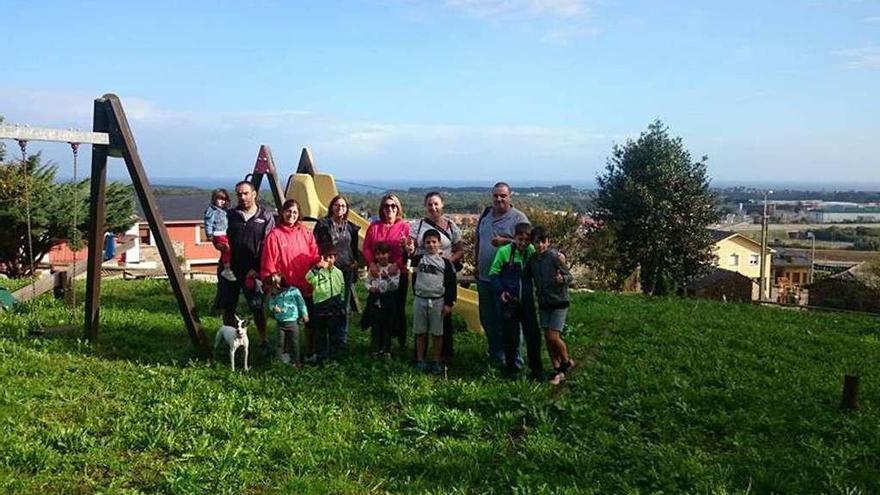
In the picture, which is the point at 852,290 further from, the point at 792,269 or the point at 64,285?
the point at 64,285

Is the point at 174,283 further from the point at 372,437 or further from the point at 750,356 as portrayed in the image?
the point at 750,356

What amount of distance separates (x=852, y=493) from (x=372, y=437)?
3317 millimetres

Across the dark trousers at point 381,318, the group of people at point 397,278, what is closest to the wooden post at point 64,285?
the group of people at point 397,278

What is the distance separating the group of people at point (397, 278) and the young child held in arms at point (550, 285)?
1 cm

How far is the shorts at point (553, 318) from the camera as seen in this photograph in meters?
7.01

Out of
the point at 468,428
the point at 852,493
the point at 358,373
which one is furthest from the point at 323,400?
the point at 852,493

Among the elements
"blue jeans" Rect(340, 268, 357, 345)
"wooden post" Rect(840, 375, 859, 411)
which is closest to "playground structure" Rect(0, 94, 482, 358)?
"blue jeans" Rect(340, 268, 357, 345)

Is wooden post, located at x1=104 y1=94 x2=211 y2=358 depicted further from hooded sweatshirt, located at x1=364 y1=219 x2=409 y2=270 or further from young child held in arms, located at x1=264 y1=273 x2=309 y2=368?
hooded sweatshirt, located at x1=364 y1=219 x2=409 y2=270

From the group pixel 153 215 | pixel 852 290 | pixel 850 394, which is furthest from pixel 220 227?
pixel 852 290

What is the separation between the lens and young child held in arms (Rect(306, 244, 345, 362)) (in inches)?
290

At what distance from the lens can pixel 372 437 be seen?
5.43 metres

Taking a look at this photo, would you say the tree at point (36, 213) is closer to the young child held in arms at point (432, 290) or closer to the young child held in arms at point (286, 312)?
the young child held in arms at point (286, 312)

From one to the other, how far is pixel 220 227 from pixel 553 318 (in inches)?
170

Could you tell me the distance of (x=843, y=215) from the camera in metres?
165
